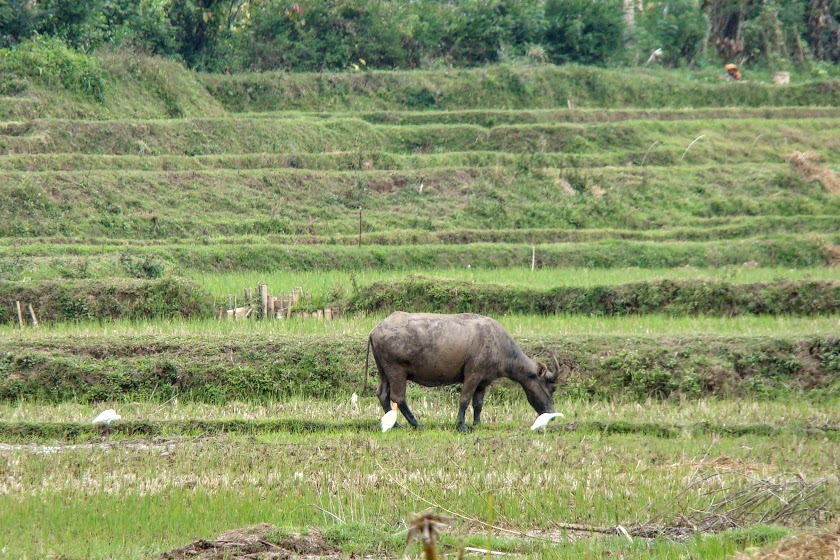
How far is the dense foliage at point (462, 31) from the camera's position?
3281 centimetres

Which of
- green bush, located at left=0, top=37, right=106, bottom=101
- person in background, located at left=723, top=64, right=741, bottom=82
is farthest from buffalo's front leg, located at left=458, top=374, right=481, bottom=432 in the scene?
person in background, located at left=723, top=64, right=741, bottom=82

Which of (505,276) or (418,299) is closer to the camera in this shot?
(418,299)

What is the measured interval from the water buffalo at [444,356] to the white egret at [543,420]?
17.6 inches

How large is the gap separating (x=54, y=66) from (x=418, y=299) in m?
15.4

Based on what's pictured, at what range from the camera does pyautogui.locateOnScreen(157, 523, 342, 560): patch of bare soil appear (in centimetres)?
622

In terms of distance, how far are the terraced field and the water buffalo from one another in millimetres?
429

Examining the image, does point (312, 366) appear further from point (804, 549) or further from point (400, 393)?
point (804, 549)

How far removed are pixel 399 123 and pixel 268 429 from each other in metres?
21.1

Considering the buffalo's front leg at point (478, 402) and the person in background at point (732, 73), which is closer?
the buffalo's front leg at point (478, 402)

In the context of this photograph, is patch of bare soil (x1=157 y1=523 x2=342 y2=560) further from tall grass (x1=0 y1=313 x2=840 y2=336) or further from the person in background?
the person in background

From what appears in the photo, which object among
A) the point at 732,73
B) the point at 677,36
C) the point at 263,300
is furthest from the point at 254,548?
the point at 677,36

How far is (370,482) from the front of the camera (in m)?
7.90

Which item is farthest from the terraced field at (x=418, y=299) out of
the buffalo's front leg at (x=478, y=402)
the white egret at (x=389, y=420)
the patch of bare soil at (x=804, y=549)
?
the patch of bare soil at (x=804, y=549)

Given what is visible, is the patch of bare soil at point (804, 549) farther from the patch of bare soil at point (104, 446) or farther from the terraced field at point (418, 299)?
the patch of bare soil at point (104, 446)
